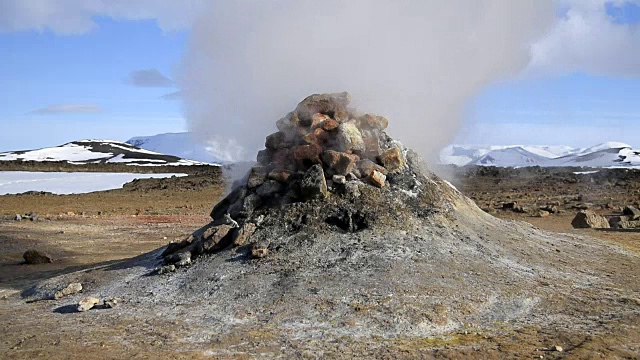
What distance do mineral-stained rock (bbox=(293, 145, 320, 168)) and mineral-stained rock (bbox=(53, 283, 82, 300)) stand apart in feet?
11.4

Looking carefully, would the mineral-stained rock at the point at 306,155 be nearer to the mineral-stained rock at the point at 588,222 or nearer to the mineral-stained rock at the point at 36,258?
the mineral-stained rock at the point at 36,258

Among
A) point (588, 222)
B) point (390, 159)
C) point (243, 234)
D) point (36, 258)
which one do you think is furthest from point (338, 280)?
point (588, 222)

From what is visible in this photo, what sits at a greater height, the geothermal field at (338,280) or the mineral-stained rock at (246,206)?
the mineral-stained rock at (246,206)

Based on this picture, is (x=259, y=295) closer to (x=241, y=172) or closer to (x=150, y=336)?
(x=150, y=336)

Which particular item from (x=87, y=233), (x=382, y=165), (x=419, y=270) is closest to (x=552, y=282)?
(x=419, y=270)

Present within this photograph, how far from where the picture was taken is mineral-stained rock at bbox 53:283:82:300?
769 centimetres

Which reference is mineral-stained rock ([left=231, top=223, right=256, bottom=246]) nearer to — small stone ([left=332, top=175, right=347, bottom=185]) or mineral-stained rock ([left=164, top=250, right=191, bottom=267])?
mineral-stained rock ([left=164, top=250, right=191, bottom=267])

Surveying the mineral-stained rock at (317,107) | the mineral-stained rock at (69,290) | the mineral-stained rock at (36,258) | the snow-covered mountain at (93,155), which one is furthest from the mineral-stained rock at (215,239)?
the snow-covered mountain at (93,155)

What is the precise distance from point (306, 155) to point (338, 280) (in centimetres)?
257

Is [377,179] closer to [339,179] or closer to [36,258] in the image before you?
[339,179]

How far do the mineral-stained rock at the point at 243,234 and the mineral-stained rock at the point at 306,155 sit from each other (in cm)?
132

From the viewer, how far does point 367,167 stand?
893cm

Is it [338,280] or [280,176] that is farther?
[280,176]

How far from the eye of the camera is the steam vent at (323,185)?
8305 mm
